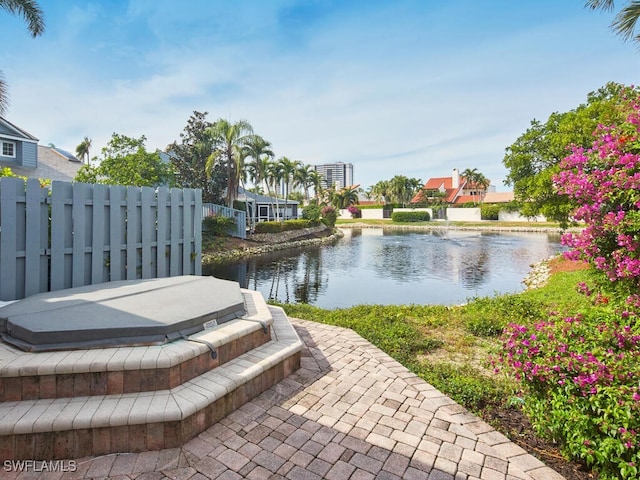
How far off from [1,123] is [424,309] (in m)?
18.5

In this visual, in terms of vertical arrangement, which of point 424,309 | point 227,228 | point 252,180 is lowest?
point 424,309

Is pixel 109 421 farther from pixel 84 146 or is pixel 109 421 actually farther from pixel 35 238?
pixel 84 146

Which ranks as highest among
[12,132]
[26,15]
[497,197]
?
[26,15]

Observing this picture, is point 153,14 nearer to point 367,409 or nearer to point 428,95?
point 428,95

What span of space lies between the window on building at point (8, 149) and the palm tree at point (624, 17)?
2091 centimetres

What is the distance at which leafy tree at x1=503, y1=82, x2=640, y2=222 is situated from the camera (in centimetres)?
1077

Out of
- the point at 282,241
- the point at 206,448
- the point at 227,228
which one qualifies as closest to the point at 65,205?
the point at 206,448

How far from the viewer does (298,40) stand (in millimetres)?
7934

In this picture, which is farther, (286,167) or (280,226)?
(286,167)

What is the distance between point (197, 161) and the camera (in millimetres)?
23562

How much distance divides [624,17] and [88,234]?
Result: 1228cm

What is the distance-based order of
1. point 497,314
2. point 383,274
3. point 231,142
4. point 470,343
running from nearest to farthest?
point 470,343, point 497,314, point 383,274, point 231,142

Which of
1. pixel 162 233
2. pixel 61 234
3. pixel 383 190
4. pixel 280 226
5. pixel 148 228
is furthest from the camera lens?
pixel 383 190

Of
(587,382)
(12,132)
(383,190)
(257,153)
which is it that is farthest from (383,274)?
(383,190)
